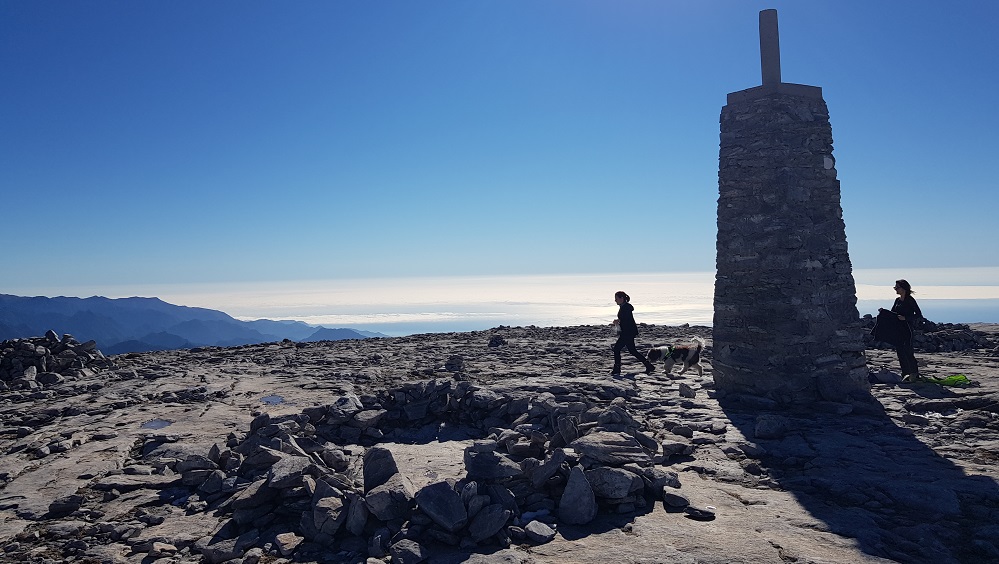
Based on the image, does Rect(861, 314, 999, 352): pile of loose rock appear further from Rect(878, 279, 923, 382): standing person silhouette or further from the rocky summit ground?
Rect(878, 279, 923, 382): standing person silhouette

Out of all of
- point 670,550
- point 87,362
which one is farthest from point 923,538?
point 87,362

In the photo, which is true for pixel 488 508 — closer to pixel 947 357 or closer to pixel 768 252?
pixel 768 252

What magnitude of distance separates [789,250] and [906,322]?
153 inches

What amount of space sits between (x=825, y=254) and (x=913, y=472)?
15.3 ft

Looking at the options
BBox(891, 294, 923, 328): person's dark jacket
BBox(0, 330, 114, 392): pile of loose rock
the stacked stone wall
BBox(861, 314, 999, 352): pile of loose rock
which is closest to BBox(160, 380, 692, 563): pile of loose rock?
the stacked stone wall

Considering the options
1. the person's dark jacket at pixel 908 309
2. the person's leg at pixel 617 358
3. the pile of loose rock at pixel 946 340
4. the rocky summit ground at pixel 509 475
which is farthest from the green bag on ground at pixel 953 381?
the person's leg at pixel 617 358

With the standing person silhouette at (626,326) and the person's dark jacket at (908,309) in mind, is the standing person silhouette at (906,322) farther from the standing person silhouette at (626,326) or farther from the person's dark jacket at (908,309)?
the standing person silhouette at (626,326)

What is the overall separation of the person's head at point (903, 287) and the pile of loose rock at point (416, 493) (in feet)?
25.1

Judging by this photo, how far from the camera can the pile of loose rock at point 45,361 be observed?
1440 centimetres

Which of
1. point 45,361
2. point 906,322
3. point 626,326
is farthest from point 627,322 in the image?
point 45,361

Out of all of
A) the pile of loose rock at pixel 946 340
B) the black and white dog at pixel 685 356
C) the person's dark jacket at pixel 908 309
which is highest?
the person's dark jacket at pixel 908 309

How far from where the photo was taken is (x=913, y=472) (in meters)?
6.42

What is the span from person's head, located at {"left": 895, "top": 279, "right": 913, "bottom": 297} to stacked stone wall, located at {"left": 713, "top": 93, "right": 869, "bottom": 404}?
207 centimetres

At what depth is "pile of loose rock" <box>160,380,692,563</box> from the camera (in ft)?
17.3
